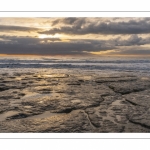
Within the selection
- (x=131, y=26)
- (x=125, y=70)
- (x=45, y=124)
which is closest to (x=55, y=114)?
(x=45, y=124)

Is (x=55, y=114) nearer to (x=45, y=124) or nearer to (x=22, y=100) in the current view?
(x=45, y=124)

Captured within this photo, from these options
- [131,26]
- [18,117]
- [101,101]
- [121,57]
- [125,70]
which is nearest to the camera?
[18,117]

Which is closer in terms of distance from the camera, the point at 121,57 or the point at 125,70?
the point at 121,57

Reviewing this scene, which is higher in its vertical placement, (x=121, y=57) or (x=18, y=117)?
(x=121, y=57)
